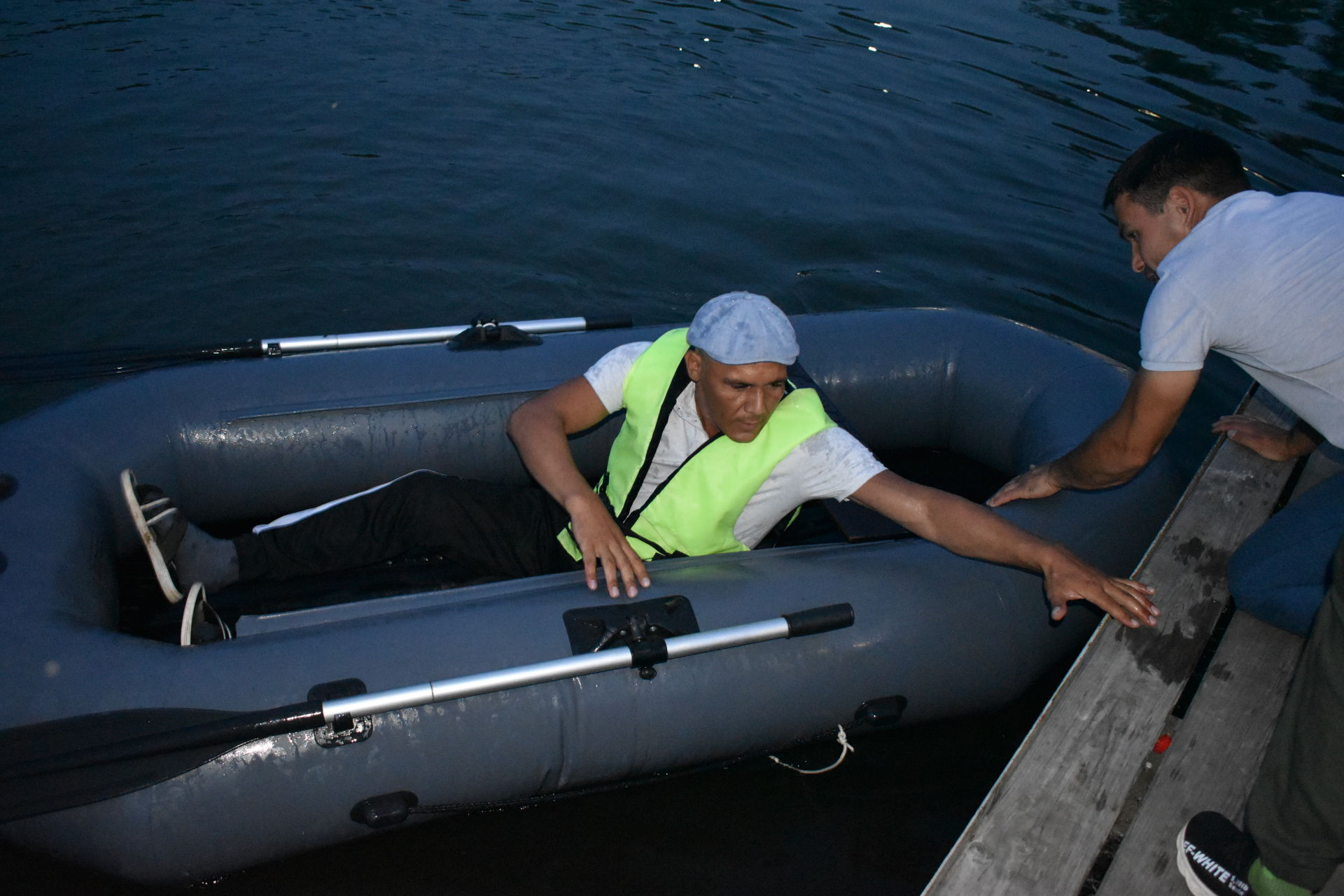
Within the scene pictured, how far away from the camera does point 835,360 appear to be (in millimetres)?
3609

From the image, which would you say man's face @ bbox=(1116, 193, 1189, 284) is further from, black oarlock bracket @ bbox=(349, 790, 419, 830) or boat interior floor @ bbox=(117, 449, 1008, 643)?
black oarlock bracket @ bbox=(349, 790, 419, 830)

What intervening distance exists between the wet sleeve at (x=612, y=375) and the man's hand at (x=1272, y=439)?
1.87 meters

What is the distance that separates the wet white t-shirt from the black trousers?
0.33m

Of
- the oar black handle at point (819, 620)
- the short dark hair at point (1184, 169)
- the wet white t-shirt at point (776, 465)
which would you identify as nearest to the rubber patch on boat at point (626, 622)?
the oar black handle at point (819, 620)

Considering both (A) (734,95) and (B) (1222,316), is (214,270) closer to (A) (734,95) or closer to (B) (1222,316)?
(A) (734,95)

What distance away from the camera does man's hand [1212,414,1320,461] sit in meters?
3.05

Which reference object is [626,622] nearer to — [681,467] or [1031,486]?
[681,467]

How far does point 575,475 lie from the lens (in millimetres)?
2625

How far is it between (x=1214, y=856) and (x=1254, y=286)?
120 cm

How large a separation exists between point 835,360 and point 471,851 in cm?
199


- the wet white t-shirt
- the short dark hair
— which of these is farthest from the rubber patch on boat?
the short dark hair

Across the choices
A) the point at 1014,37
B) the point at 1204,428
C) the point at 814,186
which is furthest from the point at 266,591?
the point at 1014,37

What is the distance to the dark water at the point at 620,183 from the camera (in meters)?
2.88

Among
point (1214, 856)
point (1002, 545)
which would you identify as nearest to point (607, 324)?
point (1002, 545)
